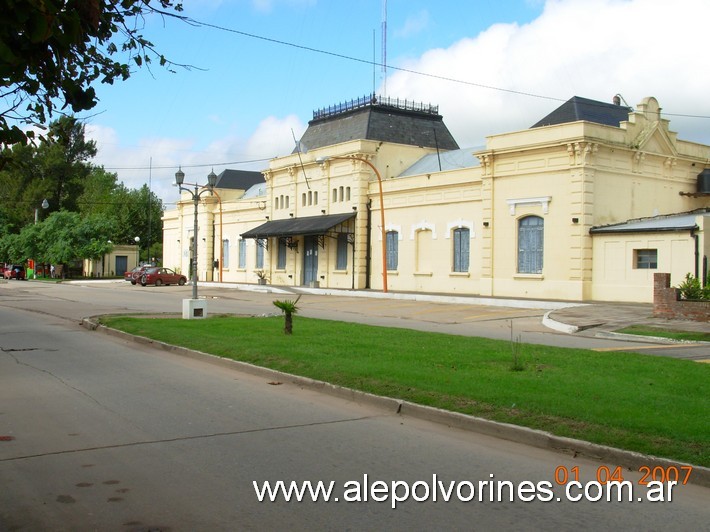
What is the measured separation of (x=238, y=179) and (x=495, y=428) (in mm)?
59872

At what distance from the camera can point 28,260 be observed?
7738 centimetres

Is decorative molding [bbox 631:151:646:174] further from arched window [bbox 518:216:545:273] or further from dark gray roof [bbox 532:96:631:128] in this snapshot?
arched window [bbox 518:216:545:273]

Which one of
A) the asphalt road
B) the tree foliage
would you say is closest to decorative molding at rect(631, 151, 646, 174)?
the asphalt road

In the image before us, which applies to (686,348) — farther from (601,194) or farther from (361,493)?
(601,194)

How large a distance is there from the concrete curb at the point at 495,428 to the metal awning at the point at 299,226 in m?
31.0

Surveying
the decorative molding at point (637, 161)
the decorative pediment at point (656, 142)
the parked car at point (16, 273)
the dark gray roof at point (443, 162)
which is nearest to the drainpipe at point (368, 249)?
the dark gray roof at point (443, 162)

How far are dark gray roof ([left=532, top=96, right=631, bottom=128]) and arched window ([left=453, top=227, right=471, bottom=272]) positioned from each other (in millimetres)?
6713

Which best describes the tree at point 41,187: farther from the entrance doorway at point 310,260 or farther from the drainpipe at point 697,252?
the drainpipe at point 697,252

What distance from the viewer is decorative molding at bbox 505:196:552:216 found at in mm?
32875

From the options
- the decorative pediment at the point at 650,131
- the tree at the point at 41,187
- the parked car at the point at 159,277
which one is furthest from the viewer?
the tree at the point at 41,187

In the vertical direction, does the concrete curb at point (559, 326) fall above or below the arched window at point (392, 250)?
below

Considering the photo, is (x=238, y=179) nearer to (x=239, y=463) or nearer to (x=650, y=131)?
(x=650, y=131)

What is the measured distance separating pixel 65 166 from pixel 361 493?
89195 millimetres

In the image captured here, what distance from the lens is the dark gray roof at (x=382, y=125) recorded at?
4675cm
